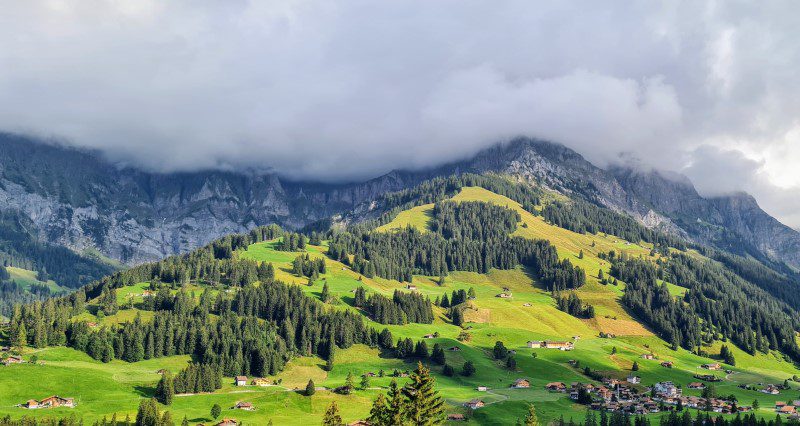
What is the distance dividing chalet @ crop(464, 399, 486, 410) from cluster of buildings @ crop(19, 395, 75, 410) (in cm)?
9686

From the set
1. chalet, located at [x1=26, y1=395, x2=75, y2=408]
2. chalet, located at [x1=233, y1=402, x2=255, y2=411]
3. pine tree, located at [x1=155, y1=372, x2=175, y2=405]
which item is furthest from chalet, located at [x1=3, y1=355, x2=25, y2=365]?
chalet, located at [x1=233, y1=402, x2=255, y2=411]

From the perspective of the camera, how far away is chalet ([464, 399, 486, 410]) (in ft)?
567

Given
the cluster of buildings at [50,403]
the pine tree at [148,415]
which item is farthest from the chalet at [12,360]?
the pine tree at [148,415]

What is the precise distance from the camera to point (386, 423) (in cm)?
8844

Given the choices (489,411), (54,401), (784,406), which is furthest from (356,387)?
(784,406)

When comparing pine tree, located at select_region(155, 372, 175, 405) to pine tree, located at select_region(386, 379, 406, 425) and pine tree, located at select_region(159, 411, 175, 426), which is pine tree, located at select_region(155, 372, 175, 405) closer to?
pine tree, located at select_region(159, 411, 175, 426)

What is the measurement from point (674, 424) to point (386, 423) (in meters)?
101

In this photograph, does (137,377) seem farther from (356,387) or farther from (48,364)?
(356,387)

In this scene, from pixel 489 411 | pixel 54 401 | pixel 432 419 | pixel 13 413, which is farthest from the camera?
pixel 489 411

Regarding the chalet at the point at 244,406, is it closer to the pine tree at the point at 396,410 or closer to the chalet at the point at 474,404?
the chalet at the point at 474,404

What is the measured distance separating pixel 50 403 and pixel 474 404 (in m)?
104

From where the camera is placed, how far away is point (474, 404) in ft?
572

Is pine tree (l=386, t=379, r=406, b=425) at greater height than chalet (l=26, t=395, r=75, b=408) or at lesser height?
greater

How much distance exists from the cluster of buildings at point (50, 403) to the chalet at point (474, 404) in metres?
96.9
